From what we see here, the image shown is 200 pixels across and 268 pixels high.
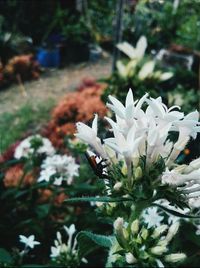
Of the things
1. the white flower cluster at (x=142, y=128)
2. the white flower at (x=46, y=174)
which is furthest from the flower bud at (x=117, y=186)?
the white flower at (x=46, y=174)

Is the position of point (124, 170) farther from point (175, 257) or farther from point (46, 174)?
point (46, 174)

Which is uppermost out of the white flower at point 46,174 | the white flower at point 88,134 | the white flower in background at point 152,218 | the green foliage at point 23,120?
the white flower at point 88,134

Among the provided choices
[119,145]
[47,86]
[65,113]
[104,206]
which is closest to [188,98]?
[65,113]

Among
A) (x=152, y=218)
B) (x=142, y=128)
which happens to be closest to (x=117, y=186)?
(x=142, y=128)

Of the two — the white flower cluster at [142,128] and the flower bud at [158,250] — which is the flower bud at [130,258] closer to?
the flower bud at [158,250]

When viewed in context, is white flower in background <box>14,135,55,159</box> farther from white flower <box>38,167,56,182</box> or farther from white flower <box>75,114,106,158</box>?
white flower <box>75,114,106,158</box>

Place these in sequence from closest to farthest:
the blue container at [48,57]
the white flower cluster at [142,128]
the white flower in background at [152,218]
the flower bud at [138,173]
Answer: the white flower cluster at [142,128]
the flower bud at [138,173]
the white flower in background at [152,218]
the blue container at [48,57]
